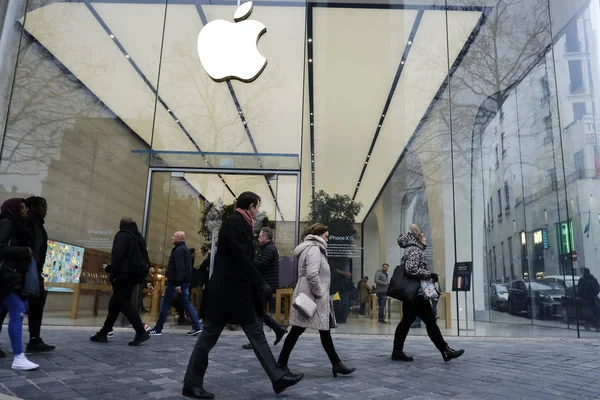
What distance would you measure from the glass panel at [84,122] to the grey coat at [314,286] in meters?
5.42

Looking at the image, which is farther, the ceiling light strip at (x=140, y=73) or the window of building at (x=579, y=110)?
the ceiling light strip at (x=140, y=73)

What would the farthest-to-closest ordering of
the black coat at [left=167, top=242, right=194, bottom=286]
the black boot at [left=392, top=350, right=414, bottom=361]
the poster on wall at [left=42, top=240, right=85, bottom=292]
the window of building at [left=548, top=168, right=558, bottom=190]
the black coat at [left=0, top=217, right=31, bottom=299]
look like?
1. the window of building at [left=548, top=168, right=558, bottom=190]
2. the poster on wall at [left=42, top=240, right=85, bottom=292]
3. the black coat at [left=167, top=242, right=194, bottom=286]
4. the black boot at [left=392, top=350, right=414, bottom=361]
5. the black coat at [left=0, top=217, right=31, bottom=299]

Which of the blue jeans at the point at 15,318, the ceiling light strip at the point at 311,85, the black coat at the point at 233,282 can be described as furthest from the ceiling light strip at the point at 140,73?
the black coat at the point at 233,282

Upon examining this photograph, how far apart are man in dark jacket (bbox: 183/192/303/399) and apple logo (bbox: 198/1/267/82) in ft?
21.9

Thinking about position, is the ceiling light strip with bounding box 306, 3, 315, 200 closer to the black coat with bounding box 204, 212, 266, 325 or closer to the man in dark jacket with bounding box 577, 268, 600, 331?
the man in dark jacket with bounding box 577, 268, 600, 331

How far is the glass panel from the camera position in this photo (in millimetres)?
8867

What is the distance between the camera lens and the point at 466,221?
8.87 meters

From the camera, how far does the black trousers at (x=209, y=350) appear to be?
10.8 feet

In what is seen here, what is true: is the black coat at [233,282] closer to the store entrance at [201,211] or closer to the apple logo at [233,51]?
the store entrance at [201,211]

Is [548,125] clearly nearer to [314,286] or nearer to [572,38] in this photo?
[572,38]

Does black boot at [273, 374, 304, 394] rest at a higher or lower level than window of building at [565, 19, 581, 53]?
lower

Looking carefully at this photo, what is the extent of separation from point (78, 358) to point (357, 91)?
23.4 ft

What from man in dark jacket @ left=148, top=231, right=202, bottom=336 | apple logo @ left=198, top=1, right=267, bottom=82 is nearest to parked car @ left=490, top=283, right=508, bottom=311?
man in dark jacket @ left=148, top=231, right=202, bottom=336

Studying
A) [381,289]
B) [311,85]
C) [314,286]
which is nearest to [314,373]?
[314,286]
